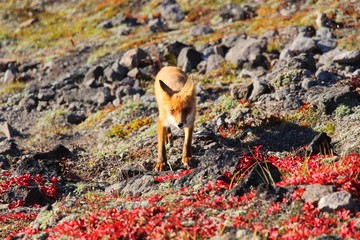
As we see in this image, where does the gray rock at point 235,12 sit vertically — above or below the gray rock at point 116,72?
above

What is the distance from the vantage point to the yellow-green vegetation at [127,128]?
58.4 ft

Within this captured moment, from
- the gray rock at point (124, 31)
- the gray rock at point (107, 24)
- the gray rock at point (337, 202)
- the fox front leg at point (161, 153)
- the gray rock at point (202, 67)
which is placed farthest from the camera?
the gray rock at point (107, 24)

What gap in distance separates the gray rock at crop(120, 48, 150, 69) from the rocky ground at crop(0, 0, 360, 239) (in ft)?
0.26

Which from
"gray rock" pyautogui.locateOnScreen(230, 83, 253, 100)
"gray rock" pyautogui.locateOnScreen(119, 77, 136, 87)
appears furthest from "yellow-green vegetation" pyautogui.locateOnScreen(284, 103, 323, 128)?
"gray rock" pyautogui.locateOnScreen(119, 77, 136, 87)

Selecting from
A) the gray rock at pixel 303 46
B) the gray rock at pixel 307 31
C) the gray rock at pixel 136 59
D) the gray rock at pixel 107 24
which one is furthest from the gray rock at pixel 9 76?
the gray rock at pixel 307 31

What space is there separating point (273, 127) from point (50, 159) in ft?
23.2

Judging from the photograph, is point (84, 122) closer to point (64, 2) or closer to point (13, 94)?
point (13, 94)

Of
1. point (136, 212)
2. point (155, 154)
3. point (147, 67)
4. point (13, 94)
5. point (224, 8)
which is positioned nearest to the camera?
point (136, 212)

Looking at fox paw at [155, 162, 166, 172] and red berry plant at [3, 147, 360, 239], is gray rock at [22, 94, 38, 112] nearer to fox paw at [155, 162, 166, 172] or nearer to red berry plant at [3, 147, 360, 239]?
fox paw at [155, 162, 166, 172]

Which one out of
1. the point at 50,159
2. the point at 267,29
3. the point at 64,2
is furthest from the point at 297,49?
the point at 64,2

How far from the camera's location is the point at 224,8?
34500mm

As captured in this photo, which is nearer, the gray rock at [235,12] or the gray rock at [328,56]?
the gray rock at [328,56]

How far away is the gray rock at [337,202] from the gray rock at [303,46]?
14.6m

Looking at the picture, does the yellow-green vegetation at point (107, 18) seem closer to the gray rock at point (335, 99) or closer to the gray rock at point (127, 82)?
the gray rock at point (127, 82)
